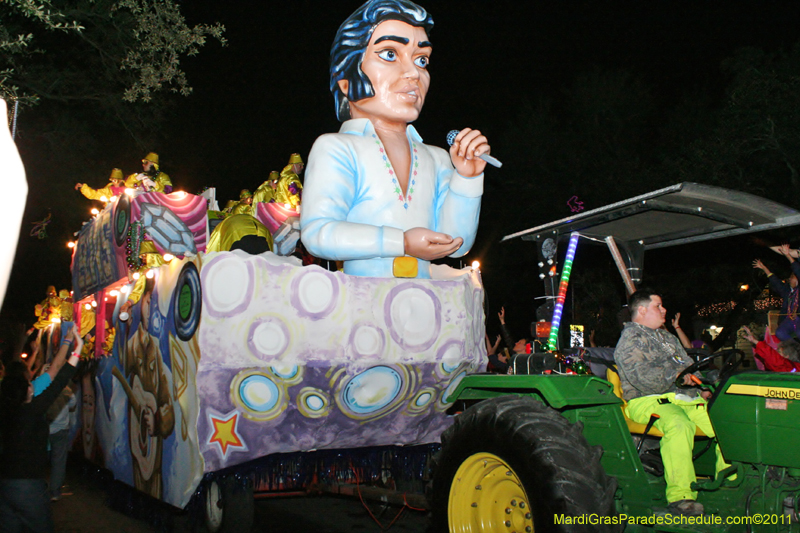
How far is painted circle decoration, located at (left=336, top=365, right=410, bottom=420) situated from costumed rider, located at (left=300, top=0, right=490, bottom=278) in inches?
23.4

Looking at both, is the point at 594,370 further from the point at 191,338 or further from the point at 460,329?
the point at 191,338

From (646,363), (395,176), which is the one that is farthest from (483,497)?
(395,176)

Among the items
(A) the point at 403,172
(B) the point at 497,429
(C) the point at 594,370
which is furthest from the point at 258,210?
(B) the point at 497,429

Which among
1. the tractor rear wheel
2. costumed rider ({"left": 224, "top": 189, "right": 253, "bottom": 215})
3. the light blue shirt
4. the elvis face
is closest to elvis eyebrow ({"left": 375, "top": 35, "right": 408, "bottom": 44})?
the elvis face

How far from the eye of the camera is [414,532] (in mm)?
5492

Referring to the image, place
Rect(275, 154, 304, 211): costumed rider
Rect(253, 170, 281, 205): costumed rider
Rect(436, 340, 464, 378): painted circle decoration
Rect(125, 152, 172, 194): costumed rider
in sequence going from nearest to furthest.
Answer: Rect(436, 340, 464, 378): painted circle decoration → Rect(125, 152, 172, 194): costumed rider → Rect(275, 154, 304, 211): costumed rider → Rect(253, 170, 281, 205): costumed rider

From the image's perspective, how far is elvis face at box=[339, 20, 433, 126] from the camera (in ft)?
13.5

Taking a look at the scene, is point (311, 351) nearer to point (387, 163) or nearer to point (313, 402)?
point (313, 402)

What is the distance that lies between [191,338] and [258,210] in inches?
174

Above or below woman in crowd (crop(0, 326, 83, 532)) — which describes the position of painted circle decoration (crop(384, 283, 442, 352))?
above

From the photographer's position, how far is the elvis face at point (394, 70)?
4117mm

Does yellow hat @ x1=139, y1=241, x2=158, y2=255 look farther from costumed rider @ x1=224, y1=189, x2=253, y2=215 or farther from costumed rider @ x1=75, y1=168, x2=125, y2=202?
costumed rider @ x1=224, y1=189, x2=253, y2=215

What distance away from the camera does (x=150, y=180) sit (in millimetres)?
7555

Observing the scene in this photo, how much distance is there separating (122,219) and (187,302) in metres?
3.18
